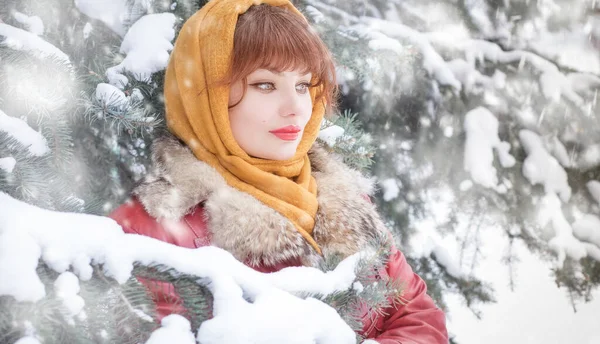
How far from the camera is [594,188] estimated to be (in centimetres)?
307

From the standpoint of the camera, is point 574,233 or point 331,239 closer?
point 331,239

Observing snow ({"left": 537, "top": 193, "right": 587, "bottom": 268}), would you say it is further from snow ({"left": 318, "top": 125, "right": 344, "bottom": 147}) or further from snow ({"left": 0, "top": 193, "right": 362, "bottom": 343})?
→ snow ({"left": 0, "top": 193, "right": 362, "bottom": 343})

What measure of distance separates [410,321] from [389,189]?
1293 millimetres

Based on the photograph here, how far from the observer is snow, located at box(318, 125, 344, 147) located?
237 cm

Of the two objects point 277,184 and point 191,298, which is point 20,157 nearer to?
point 191,298

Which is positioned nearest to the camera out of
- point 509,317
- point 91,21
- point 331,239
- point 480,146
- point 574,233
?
point 331,239

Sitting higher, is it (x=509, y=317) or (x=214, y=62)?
(x=214, y=62)

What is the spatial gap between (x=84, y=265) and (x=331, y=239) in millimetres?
964

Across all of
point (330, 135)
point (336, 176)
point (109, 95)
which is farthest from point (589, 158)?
point (109, 95)

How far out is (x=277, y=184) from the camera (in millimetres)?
1816

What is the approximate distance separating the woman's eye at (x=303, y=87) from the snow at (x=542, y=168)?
1.70 metres

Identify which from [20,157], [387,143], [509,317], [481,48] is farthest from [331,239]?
[509,317]

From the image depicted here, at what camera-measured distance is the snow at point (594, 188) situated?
3.06m

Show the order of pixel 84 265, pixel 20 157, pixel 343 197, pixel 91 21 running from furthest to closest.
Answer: pixel 91 21
pixel 343 197
pixel 20 157
pixel 84 265
